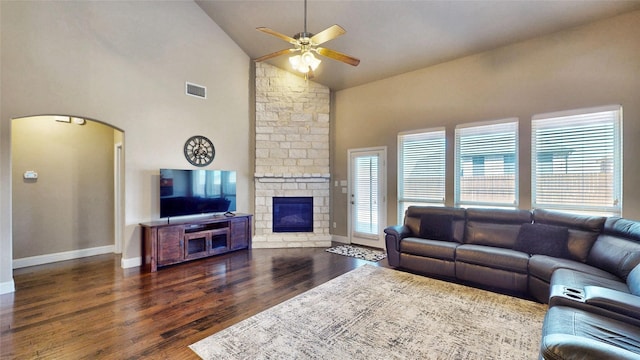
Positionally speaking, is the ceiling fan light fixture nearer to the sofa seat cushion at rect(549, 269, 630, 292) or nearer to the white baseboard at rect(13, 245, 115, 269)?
the sofa seat cushion at rect(549, 269, 630, 292)

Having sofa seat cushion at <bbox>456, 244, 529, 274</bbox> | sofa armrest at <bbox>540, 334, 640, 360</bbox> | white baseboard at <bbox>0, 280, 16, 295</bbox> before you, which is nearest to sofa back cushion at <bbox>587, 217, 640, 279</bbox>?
sofa seat cushion at <bbox>456, 244, 529, 274</bbox>

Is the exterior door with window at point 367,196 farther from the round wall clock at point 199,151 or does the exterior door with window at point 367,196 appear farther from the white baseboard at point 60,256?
the white baseboard at point 60,256

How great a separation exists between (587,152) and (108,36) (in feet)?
23.0

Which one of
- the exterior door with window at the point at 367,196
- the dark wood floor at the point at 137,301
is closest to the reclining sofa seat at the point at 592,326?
the dark wood floor at the point at 137,301

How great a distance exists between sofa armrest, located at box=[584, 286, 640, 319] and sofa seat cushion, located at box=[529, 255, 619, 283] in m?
0.95

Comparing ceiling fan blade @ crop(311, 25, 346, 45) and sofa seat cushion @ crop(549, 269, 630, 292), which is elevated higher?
ceiling fan blade @ crop(311, 25, 346, 45)

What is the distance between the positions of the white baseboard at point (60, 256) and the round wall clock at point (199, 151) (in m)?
2.31

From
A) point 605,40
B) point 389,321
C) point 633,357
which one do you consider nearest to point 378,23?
point 605,40

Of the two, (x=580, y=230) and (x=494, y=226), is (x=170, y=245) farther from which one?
(x=580, y=230)

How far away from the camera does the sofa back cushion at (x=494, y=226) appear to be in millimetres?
3859

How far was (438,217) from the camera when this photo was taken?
4414 mm

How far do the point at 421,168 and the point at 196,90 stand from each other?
4439 millimetres

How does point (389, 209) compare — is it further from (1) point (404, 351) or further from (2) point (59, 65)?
(2) point (59, 65)

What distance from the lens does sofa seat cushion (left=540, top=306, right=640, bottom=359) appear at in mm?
1328
